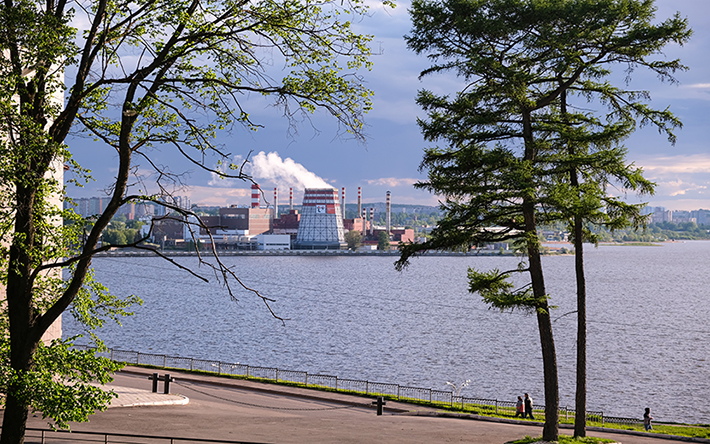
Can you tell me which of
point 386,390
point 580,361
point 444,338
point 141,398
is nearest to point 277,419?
point 141,398

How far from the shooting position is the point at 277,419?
2134 centimetres

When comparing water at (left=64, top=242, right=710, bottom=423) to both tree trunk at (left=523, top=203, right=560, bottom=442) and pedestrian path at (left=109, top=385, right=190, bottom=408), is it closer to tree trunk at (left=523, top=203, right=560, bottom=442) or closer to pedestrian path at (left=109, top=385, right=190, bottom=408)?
tree trunk at (left=523, top=203, right=560, bottom=442)

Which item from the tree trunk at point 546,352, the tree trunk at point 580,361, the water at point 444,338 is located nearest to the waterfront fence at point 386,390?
the water at point 444,338

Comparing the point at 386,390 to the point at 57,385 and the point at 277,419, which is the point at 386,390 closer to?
the point at 277,419

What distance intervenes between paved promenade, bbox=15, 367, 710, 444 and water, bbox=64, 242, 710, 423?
7.97m

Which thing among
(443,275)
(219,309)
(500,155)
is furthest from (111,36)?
(443,275)

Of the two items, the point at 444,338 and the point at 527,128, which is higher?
the point at 527,128

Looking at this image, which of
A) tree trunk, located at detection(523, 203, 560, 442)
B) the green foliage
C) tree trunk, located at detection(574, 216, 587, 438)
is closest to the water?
tree trunk, located at detection(574, 216, 587, 438)

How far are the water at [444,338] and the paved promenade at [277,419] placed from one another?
7971 millimetres

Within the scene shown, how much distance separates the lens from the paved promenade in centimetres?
1827

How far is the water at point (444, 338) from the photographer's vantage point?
40781 mm

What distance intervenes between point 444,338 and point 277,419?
3940 cm

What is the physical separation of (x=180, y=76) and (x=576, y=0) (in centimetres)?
1299

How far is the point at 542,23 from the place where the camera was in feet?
61.7
